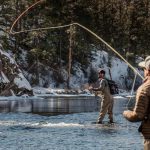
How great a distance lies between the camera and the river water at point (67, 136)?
1474 centimetres

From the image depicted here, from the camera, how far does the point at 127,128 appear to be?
19797mm

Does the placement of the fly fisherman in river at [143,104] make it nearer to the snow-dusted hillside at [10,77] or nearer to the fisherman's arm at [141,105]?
the fisherman's arm at [141,105]

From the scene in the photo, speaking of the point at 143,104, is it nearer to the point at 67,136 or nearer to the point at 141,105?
the point at 141,105

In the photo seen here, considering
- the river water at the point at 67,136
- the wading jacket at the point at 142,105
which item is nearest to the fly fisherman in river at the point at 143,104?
the wading jacket at the point at 142,105

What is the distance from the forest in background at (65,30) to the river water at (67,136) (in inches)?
1658

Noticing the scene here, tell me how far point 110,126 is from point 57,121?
9.79ft

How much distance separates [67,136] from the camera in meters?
17.0

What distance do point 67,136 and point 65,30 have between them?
5747 centimetres

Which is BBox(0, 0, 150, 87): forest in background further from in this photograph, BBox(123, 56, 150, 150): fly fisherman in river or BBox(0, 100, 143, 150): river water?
BBox(123, 56, 150, 150): fly fisherman in river

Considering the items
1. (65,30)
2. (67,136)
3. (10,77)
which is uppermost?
(65,30)

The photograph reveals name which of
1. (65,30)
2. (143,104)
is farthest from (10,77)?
(143,104)

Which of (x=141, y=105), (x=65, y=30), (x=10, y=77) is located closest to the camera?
(x=141, y=105)

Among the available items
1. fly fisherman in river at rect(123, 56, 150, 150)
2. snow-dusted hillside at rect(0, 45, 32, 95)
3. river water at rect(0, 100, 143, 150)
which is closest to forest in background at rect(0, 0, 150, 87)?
snow-dusted hillside at rect(0, 45, 32, 95)

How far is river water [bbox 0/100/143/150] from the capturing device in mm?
14745
